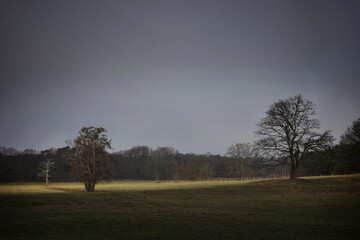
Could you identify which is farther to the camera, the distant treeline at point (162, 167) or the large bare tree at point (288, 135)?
the distant treeline at point (162, 167)

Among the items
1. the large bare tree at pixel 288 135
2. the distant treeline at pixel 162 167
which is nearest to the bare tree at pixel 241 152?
the distant treeline at pixel 162 167

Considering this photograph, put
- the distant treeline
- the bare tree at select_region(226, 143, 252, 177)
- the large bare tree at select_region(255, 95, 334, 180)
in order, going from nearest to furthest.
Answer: the large bare tree at select_region(255, 95, 334, 180) → the distant treeline → the bare tree at select_region(226, 143, 252, 177)

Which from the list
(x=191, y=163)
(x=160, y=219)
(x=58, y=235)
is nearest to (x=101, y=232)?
(x=58, y=235)

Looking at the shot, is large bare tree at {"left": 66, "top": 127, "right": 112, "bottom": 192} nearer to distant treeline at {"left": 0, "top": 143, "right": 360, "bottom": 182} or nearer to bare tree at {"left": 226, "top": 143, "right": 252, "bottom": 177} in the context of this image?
distant treeline at {"left": 0, "top": 143, "right": 360, "bottom": 182}

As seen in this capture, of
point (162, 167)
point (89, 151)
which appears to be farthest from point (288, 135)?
point (162, 167)

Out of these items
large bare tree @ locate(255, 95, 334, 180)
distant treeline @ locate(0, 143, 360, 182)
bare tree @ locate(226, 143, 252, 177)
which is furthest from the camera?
bare tree @ locate(226, 143, 252, 177)

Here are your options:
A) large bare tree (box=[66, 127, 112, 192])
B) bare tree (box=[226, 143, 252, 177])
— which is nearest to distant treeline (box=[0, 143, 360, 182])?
bare tree (box=[226, 143, 252, 177])

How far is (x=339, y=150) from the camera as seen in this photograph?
62.1 meters

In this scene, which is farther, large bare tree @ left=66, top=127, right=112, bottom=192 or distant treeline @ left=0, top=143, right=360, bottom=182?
distant treeline @ left=0, top=143, right=360, bottom=182

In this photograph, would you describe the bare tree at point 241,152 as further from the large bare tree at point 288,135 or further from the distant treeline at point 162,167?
the large bare tree at point 288,135

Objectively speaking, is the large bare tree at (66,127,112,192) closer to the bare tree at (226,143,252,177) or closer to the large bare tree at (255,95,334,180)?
the large bare tree at (255,95,334,180)

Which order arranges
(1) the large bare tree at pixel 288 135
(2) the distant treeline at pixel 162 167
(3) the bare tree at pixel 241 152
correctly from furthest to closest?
(3) the bare tree at pixel 241 152 < (2) the distant treeline at pixel 162 167 < (1) the large bare tree at pixel 288 135

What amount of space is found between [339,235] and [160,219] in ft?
30.1

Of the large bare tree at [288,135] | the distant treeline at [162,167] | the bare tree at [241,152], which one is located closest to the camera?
the large bare tree at [288,135]
